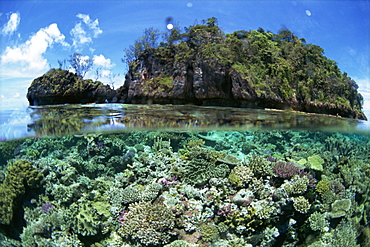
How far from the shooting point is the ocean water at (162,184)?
4.75 m

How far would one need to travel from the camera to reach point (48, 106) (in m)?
4.82

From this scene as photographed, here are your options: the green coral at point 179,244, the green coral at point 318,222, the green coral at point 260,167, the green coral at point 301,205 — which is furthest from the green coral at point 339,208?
the green coral at point 179,244

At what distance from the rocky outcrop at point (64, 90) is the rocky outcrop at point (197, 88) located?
41cm

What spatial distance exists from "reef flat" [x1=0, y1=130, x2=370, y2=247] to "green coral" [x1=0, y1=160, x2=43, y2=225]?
23 mm

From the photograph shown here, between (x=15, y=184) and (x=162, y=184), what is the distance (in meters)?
3.42

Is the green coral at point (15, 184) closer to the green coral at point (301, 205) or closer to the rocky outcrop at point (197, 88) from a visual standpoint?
the rocky outcrop at point (197, 88)

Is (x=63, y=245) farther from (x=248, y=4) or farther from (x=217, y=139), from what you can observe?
(x=248, y=4)

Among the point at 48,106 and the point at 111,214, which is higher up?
the point at 48,106

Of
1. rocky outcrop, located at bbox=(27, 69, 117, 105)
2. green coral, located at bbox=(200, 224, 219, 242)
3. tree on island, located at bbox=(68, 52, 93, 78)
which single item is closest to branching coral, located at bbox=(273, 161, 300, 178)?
green coral, located at bbox=(200, 224, 219, 242)

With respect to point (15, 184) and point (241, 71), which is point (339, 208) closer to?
point (241, 71)

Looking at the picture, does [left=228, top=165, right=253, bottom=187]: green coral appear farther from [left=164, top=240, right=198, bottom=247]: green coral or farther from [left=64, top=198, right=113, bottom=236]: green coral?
[left=64, top=198, right=113, bottom=236]: green coral

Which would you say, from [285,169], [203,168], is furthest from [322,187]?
[203,168]

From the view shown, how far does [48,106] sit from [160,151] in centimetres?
275

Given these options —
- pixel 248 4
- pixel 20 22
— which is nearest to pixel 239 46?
pixel 248 4
